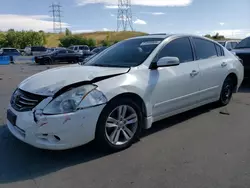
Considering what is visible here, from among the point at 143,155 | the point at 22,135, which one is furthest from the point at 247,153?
the point at 22,135

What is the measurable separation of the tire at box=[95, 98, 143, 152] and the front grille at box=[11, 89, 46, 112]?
0.81 metres

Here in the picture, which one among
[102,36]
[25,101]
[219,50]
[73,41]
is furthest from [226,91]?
[102,36]

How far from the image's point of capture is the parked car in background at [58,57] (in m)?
26.4

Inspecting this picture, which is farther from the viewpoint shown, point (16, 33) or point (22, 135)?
point (16, 33)

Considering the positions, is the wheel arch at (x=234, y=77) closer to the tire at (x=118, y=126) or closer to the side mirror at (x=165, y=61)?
the side mirror at (x=165, y=61)

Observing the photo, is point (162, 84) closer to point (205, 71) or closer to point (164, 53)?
point (164, 53)

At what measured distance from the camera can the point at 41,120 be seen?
3.24 meters

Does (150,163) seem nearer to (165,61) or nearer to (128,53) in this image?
(165,61)

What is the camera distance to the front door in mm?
4184

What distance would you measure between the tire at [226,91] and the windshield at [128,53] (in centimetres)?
204

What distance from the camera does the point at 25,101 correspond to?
11.6ft

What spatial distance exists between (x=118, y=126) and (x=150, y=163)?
Answer: 67 centimetres

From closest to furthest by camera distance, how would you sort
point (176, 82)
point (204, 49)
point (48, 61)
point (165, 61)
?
1. point (165, 61)
2. point (176, 82)
3. point (204, 49)
4. point (48, 61)

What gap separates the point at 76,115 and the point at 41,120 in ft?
1.34
